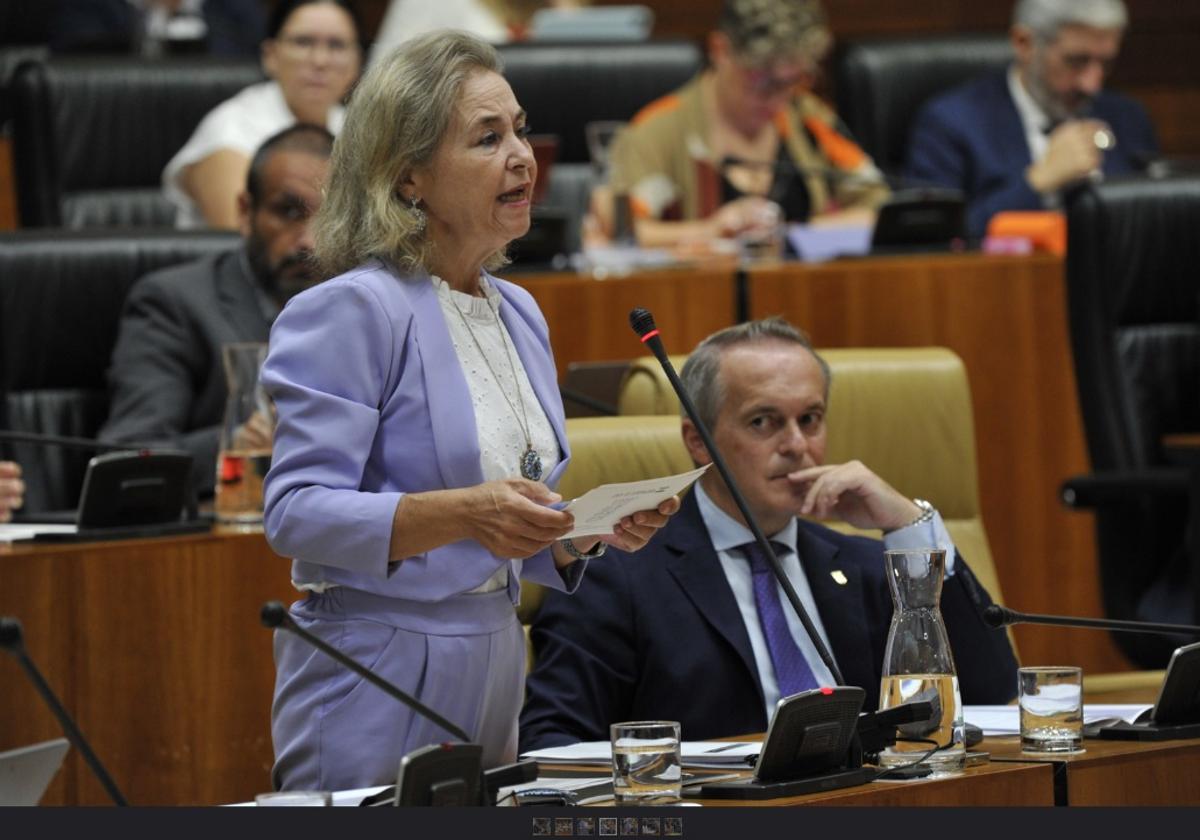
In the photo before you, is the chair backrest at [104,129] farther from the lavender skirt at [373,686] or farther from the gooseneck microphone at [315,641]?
the gooseneck microphone at [315,641]

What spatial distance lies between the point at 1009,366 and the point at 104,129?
2.10 metres

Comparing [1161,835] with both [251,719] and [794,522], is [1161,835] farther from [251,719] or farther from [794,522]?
[251,719]

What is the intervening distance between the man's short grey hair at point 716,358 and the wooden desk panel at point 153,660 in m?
0.62

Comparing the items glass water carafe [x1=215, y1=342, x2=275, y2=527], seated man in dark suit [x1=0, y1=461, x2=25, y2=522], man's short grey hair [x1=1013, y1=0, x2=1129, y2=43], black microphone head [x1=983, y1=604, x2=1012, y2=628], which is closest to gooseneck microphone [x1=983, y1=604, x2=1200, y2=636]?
black microphone head [x1=983, y1=604, x2=1012, y2=628]

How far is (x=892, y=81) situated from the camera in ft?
17.2

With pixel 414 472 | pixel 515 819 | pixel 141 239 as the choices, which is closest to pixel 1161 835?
pixel 515 819

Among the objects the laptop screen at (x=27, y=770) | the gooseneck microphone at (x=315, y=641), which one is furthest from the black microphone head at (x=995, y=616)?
the laptop screen at (x=27, y=770)

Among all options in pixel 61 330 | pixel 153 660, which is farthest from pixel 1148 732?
pixel 61 330

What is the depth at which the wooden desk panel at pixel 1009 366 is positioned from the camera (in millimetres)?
3852

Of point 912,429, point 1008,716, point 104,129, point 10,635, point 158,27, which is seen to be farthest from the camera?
point 158,27

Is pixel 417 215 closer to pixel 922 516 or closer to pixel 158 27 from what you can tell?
pixel 922 516

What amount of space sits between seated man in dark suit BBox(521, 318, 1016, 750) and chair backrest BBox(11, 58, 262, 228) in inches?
92.4

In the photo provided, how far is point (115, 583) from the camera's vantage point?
2668 millimetres

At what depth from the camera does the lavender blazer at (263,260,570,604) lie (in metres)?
1.84
